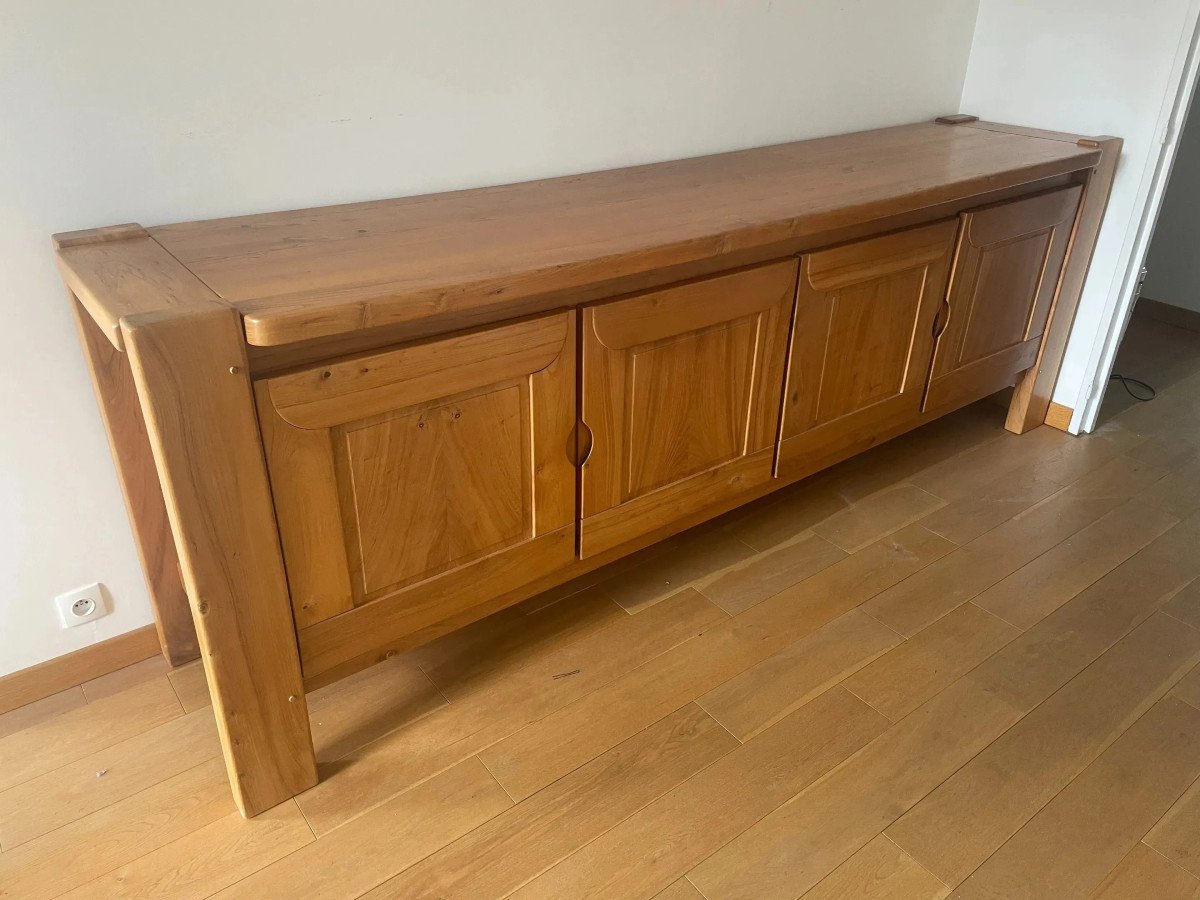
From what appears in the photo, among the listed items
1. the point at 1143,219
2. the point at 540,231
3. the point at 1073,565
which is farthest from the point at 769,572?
the point at 1143,219

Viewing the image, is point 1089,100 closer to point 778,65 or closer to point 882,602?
point 778,65

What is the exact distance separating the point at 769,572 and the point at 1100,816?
2.49 feet

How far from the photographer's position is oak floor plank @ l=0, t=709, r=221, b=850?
1.37 meters

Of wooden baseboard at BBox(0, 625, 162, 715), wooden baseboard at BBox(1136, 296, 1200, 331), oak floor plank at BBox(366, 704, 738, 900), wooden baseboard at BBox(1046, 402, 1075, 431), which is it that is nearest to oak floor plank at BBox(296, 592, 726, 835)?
oak floor plank at BBox(366, 704, 738, 900)

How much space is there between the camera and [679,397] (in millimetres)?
1617

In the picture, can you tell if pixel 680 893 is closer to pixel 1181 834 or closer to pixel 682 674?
pixel 682 674

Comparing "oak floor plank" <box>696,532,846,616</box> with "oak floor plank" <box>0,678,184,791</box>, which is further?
"oak floor plank" <box>696,532,846,616</box>

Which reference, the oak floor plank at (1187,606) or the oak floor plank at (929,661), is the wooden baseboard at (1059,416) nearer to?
the oak floor plank at (1187,606)

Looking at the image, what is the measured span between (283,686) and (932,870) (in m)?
1.00

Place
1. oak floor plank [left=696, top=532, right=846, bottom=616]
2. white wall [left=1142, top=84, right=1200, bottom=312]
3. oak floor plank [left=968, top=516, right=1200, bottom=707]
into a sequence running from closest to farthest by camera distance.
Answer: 1. oak floor plank [left=968, top=516, right=1200, bottom=707]
2. oak floor plank [left=696, top=532, right=846, bottom=616]
3. white wall [left=1142, top=84, right=1200, bottom=312]

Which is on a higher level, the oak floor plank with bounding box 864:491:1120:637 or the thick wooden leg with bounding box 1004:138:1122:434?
the thick wooden leg with bounding box 1004:138:1122:434

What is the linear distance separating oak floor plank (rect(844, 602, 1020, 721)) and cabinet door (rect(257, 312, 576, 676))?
0.67 m

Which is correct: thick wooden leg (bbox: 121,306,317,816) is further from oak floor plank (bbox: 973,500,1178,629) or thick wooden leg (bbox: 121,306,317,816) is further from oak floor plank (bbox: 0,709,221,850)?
A: oak floor plank (bbox: 973,500,1178,629)

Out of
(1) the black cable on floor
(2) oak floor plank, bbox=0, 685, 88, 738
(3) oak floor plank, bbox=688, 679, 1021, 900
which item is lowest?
(2) oak floor plank, bbox=0, 685, 88, 738
